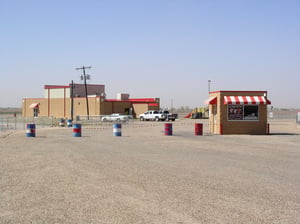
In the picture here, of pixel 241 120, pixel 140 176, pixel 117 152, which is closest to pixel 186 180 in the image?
pixel 140 176

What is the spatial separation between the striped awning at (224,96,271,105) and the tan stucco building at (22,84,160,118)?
140 feet

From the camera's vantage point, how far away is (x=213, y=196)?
8.98 metres

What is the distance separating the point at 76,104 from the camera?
76750mm

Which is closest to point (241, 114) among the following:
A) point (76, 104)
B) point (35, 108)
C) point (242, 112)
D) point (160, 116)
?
point (242, 112)

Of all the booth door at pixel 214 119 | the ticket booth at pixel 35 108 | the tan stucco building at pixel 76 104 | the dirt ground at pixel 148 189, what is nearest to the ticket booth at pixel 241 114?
the booth door at pixel 214 119

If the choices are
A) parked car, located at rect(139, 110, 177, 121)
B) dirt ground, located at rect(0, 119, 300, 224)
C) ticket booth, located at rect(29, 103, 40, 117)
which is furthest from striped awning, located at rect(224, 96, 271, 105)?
ticket booth, located at rect(29, 103, 40, 117)

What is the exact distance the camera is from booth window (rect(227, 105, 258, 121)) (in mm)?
32406

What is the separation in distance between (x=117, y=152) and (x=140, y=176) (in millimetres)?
6768

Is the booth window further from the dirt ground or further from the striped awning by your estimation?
the dirt ground

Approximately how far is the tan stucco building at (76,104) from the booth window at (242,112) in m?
42.4

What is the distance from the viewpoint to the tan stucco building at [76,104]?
73.9 m

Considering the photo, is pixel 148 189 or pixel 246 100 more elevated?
pixel 246 100

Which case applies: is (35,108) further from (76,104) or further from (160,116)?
(160,116)

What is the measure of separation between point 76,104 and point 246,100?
48.9 m
